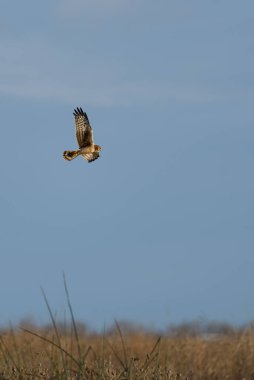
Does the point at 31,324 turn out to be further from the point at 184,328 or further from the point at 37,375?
the point at 37,375

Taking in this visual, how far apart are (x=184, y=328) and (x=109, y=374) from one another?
8652mm

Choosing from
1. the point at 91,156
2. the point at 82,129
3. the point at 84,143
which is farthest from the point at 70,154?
the point at 82,129

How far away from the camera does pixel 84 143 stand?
778cm

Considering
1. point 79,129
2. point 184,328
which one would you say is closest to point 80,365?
point 79,129

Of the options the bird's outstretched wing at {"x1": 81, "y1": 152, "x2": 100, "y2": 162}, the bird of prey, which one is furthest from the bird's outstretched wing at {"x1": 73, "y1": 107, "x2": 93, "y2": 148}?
the bird's outstretched wing at {"x1": 81, "y1": 152, "x2": 100, "y2": 162}

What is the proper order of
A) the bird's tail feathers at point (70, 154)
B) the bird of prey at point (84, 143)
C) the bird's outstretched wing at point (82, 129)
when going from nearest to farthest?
the bird's tail feathers at point (70, 154) < the bird of prey at point (84, 143) < the bird's outstretched wing at point (82, 129)

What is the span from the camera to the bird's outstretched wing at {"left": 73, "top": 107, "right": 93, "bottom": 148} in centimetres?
778

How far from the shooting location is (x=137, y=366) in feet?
21.5

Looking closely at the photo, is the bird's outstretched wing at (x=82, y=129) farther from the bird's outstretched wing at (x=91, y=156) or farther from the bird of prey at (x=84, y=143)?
the bird's outstretched wing at (x=91, y=156)

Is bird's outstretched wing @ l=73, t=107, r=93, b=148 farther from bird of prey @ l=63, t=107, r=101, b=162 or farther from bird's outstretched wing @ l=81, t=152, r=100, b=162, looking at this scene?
bird's outstretched wing @ l=81, t=152, r=100, b=162

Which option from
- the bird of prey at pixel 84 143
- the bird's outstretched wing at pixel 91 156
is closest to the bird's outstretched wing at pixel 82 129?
the bird of prey at pixel 84 143

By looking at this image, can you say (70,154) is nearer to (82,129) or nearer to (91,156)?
(91,156)

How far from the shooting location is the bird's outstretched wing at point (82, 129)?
25.5ft

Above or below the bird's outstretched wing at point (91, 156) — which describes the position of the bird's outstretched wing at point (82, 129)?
above
